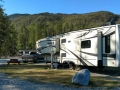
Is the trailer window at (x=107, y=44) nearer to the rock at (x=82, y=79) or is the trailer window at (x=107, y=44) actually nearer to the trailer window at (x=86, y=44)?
the trailer window at (x=86, y=44)

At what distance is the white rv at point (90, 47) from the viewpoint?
1353cm

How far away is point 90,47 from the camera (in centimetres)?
1509

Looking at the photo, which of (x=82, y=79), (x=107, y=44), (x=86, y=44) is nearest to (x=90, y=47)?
(x=86, y=44)

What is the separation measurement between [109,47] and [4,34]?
1666 cm

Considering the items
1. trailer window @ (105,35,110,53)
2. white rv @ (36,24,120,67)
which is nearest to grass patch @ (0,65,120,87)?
white rv @ (36,24,120,67)

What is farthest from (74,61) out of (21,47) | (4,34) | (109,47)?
(21,47)

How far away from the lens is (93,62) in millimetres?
14828

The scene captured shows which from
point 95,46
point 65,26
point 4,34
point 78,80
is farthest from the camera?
point 65,26

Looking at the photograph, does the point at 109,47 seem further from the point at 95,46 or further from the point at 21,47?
the point at 21,47

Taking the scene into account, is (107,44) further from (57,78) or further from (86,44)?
(57,78)

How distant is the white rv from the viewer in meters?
13.5

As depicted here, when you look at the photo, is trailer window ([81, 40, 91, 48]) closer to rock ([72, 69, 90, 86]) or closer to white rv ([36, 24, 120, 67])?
white rv ([36, 24, 120, 67])

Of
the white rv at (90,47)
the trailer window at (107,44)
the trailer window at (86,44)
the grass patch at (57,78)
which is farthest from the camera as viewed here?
the trailer window at (86,44)

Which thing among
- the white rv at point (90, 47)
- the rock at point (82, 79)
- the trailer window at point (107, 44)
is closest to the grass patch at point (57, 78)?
the rock at point (82, 79)
